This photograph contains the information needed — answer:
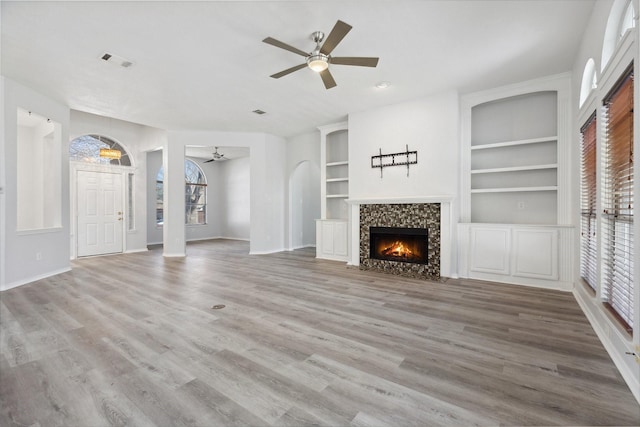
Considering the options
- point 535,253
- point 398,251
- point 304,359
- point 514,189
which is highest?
point 514,189

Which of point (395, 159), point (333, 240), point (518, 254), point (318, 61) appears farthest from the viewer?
point (333, 240)

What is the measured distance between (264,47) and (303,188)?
5.40 m

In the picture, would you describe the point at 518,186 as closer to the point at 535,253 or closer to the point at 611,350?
the point at 535,253

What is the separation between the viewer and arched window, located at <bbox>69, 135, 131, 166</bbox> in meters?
6.42

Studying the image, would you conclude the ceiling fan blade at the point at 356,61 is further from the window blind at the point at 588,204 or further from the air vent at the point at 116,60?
the air vent at the point at 116,60

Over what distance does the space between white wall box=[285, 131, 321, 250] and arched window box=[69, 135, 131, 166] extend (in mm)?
4064

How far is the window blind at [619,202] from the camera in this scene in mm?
1956

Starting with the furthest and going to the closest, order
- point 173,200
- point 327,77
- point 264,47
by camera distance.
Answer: point 173,200 → point 327,77 → point 264,47

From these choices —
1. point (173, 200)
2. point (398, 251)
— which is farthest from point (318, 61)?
point (173, 200)

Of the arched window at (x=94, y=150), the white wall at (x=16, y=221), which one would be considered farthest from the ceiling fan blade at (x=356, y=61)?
the arched window at (x=94, y=150)

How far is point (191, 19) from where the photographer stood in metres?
2.83

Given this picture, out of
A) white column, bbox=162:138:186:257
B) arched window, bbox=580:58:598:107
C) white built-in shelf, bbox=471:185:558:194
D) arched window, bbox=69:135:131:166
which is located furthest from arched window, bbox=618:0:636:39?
arched window, bbox=69:135:131:166

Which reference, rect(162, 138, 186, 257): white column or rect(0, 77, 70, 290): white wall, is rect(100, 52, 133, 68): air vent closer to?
rect(0, 77, 70, 290): white wall

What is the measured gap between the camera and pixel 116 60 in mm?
3602
